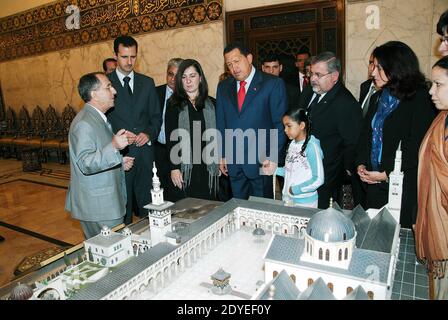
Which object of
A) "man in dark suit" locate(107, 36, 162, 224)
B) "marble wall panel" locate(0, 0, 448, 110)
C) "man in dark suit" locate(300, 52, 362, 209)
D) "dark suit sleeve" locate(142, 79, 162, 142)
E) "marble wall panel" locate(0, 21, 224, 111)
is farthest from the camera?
"marble wall panel" locate(0, 21, 224, 111)

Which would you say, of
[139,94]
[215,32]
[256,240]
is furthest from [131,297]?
[215,32]

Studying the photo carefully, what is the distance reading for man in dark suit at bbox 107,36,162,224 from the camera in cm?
386

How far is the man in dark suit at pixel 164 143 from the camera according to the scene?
13.9 ft

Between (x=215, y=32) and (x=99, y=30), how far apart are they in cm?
318

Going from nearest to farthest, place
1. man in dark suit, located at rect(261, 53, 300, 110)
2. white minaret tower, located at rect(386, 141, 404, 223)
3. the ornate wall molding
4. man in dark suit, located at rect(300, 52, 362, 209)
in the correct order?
1. white minaret tower, located at rect(386, 141, 404, 223)
2. man in dark suit, located at rect(300, 52, 362, 209)
3. man in dark suit, located at rect(261, 53, 300, 110)
4. the ornate wall molding

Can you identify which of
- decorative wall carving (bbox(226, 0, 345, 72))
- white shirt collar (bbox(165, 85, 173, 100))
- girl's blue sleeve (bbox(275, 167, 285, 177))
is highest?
decorative wall carving (bbox(226, 0, 345, 72))

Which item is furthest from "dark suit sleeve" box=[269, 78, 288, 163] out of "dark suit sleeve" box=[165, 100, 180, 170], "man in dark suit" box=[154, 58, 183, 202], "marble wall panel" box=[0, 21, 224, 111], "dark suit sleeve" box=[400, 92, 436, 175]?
"marble wall panel" box=[0, 21, 224, 111]

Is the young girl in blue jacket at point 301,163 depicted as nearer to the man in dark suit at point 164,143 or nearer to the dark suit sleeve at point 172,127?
the dark suit sleeve at point 172,127

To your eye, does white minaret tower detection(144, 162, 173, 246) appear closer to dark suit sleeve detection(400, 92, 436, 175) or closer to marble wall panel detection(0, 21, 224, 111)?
dark suit sleeve detection(400, 92, 436, 175)

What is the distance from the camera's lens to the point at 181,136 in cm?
373

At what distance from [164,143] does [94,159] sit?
1717 mm

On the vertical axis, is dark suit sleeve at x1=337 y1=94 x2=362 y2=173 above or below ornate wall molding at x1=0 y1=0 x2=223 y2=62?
below

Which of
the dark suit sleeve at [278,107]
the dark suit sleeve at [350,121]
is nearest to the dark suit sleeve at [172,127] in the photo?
the dark suit sleeve at [278,107]
